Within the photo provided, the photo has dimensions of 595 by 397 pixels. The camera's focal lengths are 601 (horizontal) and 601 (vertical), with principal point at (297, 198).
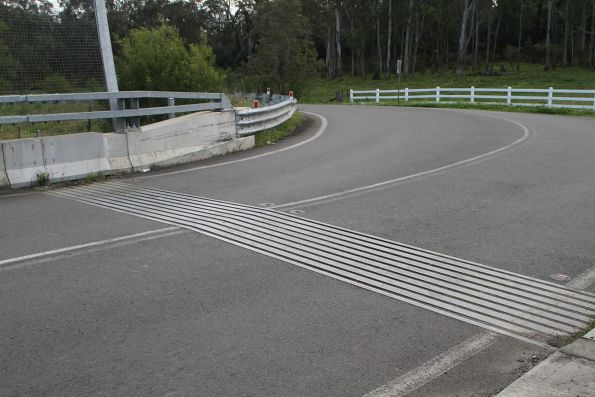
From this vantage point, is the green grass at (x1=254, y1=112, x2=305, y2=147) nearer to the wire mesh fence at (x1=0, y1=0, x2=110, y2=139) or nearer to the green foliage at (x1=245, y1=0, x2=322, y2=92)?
the wire mesh fence at (x1=0, y1=0, x2=110, y2=139)

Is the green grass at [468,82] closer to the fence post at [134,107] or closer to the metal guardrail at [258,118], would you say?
the metal guardrail at [258,118]

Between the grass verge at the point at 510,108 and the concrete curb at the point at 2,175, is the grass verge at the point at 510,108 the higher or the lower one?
the lower one

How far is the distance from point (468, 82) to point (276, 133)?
132 feet

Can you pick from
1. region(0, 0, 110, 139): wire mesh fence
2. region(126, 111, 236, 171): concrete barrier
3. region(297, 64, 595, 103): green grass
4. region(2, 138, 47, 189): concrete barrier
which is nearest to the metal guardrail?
region(126, 111, 236, 171): concrete barrier

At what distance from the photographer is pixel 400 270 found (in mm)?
5820

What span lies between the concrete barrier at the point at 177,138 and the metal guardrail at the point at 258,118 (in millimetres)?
534

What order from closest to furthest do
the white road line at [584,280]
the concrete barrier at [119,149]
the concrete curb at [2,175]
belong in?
1. the white road line at [584,280]
2. the concrete curb at [2,175]
3. the concrete barrier at [119,149]

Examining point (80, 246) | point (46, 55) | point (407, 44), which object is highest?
point (407, 44)

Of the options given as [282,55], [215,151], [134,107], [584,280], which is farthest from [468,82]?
[584,280]

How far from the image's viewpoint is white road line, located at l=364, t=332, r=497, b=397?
12.1 ft

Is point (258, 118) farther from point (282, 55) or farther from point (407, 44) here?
point (407, 44)

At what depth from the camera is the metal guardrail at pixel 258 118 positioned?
1439cm

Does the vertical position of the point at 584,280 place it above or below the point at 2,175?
below

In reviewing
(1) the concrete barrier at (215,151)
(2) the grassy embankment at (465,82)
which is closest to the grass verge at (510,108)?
(2) the grassy embankment at (465,82)
